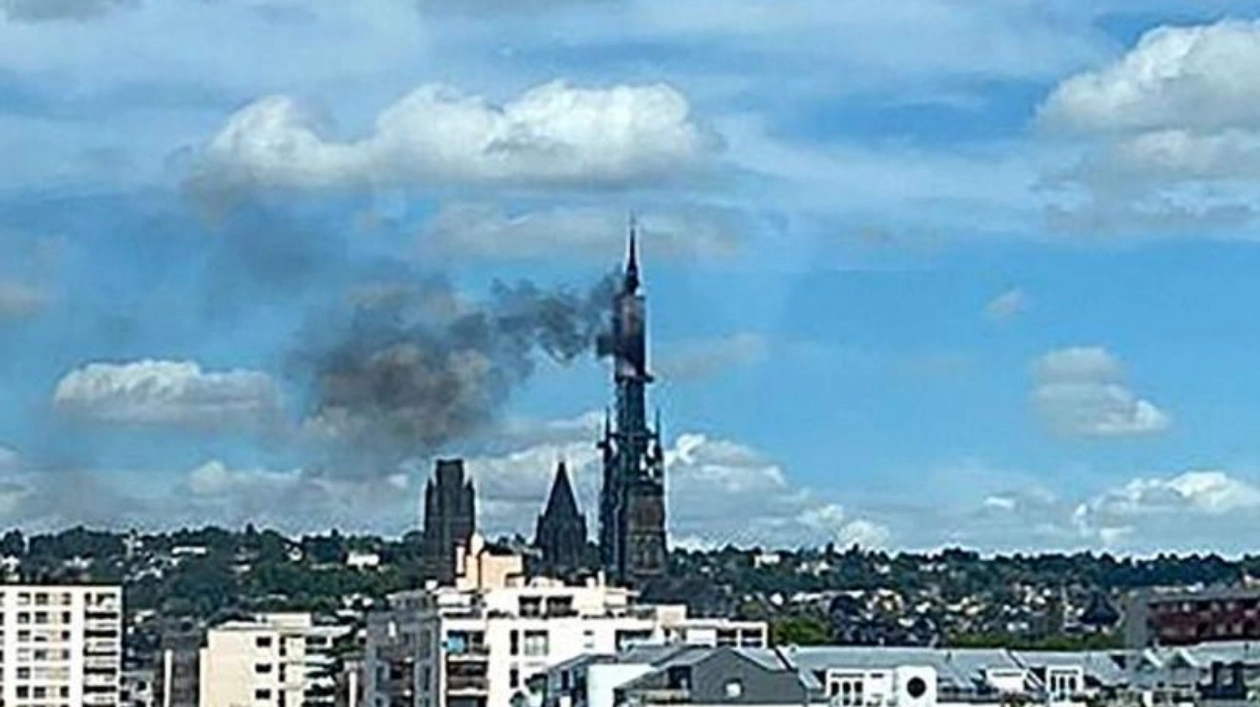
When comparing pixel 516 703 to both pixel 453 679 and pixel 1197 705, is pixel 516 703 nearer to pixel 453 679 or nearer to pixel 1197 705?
pixel 453 679

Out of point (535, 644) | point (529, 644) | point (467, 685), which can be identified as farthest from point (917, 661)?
point (535, 644)

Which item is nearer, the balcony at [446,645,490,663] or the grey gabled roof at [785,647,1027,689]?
the grey gabled roof at [785,647,1027,689]

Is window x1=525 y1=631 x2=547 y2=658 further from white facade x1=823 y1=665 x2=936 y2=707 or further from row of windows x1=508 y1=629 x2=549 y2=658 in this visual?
white facade x1=823 y1=665 x2=936 y2=707

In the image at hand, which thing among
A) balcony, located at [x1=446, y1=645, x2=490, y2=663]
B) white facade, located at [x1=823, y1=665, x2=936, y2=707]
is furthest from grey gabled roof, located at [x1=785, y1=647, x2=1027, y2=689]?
balcony, located at [x1=446, y1=645, x2=490, y2=663]

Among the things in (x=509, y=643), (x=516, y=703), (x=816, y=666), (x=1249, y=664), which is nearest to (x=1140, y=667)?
(x=1249, y=664)

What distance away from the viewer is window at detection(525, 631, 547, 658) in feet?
649

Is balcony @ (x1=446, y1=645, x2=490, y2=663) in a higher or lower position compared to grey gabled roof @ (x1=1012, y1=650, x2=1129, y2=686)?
higher

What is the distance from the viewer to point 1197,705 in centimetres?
14588

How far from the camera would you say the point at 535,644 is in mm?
198750

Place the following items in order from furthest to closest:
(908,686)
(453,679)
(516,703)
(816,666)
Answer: (453,679) → (516,703) → (816,666) → (908,686)

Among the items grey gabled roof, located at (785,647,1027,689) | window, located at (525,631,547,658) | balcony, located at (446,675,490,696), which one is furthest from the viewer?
window, located at (525,631,547,658)

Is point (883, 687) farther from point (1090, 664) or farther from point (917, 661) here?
point (1090, 664)

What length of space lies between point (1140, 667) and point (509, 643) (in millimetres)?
45777

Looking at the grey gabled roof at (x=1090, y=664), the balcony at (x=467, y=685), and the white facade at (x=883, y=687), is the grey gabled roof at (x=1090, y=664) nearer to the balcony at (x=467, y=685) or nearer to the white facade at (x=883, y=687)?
the white facade at (x=883, y=687)
